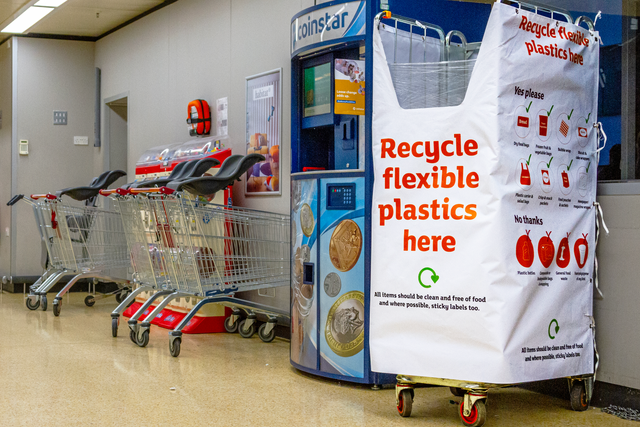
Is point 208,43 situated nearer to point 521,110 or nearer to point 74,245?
point 74,245

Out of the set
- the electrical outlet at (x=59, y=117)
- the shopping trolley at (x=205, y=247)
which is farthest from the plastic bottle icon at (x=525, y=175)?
the electrical outlet at (x=59, y=117)

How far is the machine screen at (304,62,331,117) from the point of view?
383 cm

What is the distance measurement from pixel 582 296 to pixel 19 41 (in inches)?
313

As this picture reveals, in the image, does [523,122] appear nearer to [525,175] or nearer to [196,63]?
[525,175]

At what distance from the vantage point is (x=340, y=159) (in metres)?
3.83

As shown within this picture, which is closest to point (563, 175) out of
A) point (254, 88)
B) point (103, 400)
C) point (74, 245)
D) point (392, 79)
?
point (392, 79)

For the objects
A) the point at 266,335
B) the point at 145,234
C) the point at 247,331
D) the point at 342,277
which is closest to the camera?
the point at 342,277

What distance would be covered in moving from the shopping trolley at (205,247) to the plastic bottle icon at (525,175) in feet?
7.17

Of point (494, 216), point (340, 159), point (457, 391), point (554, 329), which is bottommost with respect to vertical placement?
point (457, 391)

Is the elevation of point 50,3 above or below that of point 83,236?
above

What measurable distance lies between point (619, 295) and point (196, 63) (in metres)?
4.60

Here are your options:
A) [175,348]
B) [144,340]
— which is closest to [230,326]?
[144,340]

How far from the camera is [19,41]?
8.91m

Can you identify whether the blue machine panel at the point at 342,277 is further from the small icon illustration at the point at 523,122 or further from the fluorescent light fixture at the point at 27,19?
the fluorescent light fixture at the point at 27,19
